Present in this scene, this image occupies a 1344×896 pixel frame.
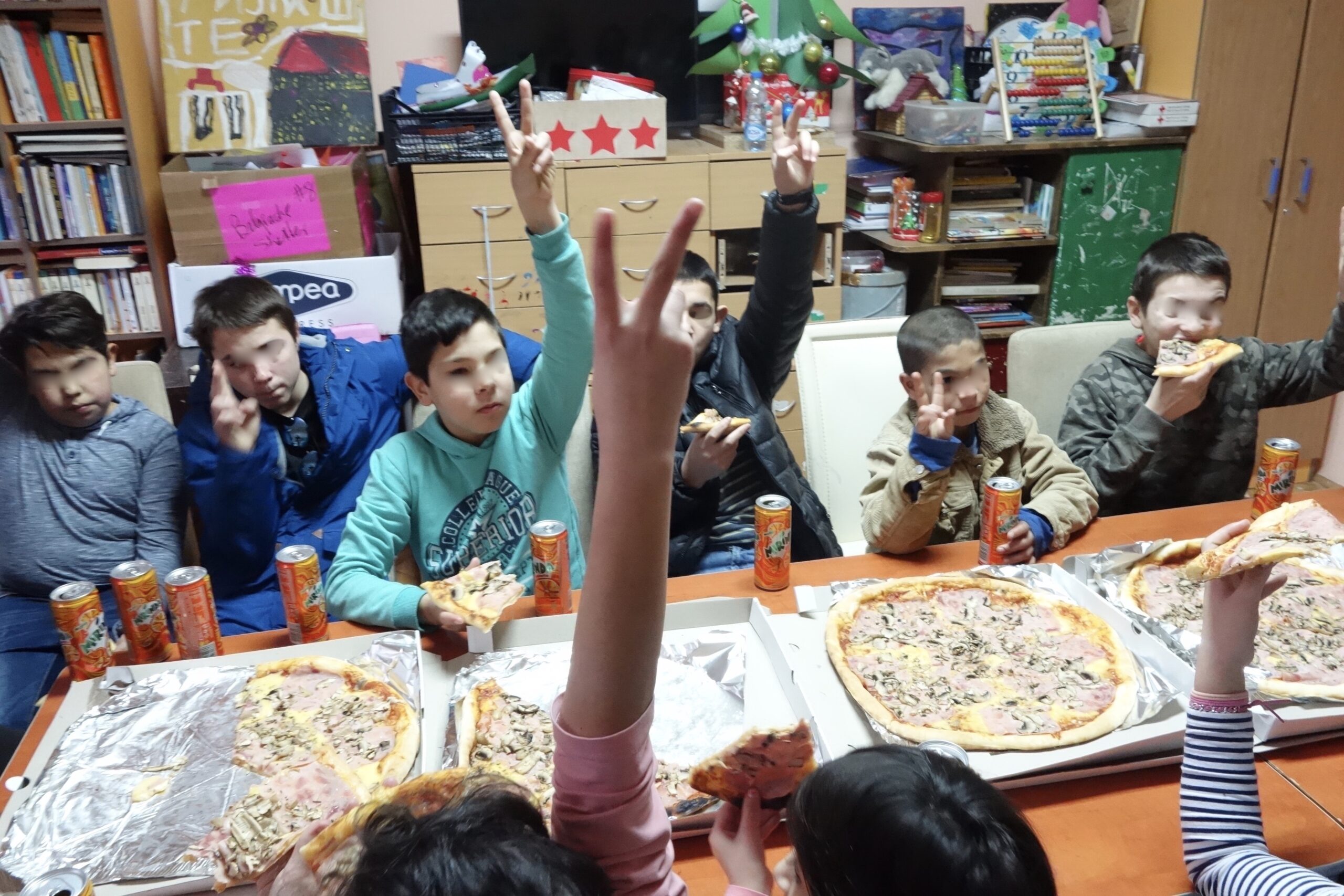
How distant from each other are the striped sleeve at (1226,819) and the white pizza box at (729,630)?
0.46 metres

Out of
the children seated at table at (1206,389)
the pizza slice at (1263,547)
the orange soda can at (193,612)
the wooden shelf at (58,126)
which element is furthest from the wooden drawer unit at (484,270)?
the pizza slice at (1263,547)

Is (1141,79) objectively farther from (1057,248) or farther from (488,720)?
(488,720)

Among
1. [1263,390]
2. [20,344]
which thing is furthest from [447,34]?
[1263,390]

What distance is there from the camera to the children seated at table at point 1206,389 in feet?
6.60

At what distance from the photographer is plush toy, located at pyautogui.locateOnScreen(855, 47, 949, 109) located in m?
3.62

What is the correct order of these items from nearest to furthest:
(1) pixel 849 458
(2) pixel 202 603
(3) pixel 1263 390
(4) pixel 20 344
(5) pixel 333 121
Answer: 1. (2) pixel 202 603
2. (4) pixel 20 344
3. (3) pixel 1263 390
4. (1) pixel 849 458
5. (5) pixel 333 121

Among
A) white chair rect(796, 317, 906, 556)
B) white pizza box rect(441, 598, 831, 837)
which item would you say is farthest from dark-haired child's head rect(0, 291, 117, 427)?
white chair rect(796, 317, 906, 556)

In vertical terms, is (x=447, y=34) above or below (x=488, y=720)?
above

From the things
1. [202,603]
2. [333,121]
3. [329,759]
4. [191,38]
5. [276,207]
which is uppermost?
[191,38]

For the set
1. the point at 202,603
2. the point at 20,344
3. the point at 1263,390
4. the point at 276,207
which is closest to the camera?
the point at 202,603

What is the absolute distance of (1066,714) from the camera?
1222 millimetres

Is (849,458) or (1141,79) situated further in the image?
(1141,79)

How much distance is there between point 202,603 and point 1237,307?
12.3ft

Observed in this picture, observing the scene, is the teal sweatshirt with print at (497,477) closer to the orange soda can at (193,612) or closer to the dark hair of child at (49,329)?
the orange soda can at (193,612)
